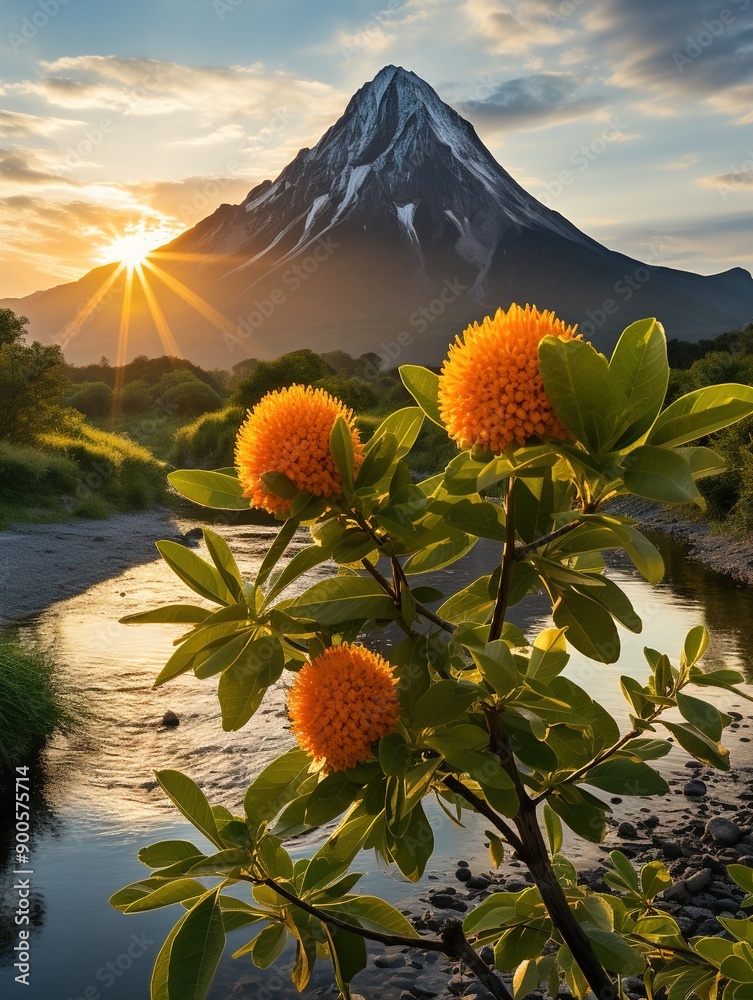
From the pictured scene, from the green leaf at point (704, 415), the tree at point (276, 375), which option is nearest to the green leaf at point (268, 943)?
the green leaf at point (704, 415)

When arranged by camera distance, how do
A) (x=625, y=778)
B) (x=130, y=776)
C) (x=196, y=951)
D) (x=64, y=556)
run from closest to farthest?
1. (x=196, y=951)
2. (x=625, y=778)
3. (x=130, y=776)
4. (x=64, y=556)

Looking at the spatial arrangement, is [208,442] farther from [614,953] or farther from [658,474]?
[658,474]

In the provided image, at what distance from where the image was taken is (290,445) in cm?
104

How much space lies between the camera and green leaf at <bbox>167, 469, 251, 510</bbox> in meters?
1.19

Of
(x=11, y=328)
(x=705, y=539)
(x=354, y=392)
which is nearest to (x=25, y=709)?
(x=705, y=539)

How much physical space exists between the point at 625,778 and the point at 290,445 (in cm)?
88

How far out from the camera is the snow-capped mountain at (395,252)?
379 feet

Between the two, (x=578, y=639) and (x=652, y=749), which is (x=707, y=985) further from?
(x=578, y=639)

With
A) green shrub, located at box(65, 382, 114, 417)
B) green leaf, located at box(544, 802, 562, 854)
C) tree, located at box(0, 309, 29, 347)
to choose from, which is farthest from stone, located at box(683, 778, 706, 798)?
green shrub, located at box(65, 382, 114, 417)

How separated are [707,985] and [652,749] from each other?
26.1 inches

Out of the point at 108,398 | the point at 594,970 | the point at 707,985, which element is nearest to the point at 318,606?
the point at 594,970

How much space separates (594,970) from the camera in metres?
1.29

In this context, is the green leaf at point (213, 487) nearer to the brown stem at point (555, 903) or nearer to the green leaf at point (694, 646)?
the brown stem at point (555, 903)

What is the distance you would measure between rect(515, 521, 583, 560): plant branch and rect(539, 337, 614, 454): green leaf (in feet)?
0.56
